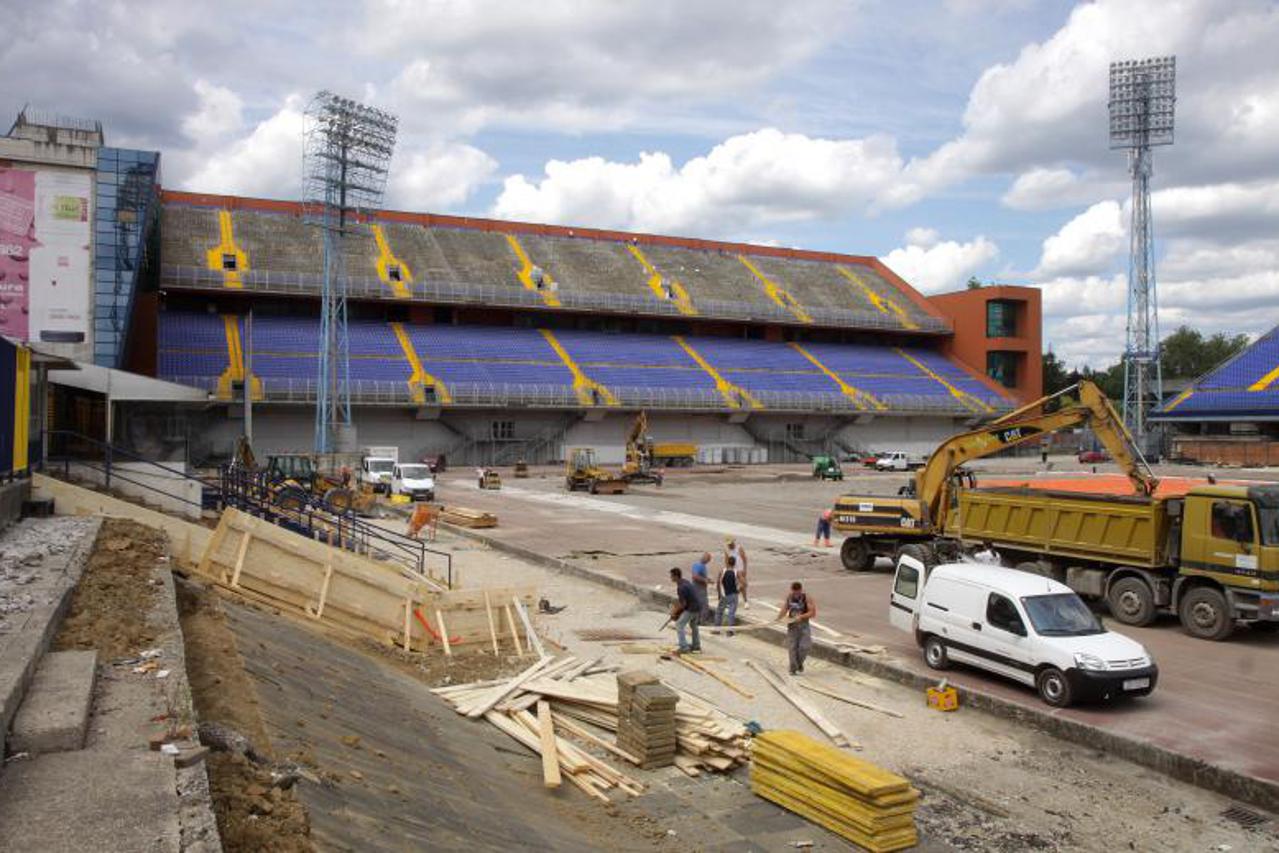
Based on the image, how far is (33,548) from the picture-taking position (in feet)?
39.7

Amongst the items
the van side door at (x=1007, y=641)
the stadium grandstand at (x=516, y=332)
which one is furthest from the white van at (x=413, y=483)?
the van side door at (x=1007, y=641)

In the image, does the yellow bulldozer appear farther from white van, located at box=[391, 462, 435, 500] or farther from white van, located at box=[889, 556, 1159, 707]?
white van, located at box=[889, 556, 1159, 707]

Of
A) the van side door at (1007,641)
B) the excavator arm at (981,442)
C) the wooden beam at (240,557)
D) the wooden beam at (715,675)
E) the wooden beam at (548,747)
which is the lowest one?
the wooden beam at (715,675)

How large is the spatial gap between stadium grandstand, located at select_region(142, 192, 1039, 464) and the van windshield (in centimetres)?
5149

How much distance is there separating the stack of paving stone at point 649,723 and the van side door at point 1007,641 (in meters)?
5.15

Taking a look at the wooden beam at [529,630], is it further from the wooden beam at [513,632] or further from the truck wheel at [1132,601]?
the truck wheel at [1132,601]

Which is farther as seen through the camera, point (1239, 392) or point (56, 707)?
point (1239, 392)

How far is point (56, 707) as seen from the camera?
6.53 meters

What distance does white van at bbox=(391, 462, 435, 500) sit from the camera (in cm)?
4122

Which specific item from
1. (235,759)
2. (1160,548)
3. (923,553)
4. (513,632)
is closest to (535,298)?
(923,553)

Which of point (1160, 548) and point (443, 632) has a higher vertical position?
point (1160, 548)

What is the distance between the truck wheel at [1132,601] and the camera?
56.3ft

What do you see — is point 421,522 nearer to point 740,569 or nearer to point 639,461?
point 740,569

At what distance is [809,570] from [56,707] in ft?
63.4
